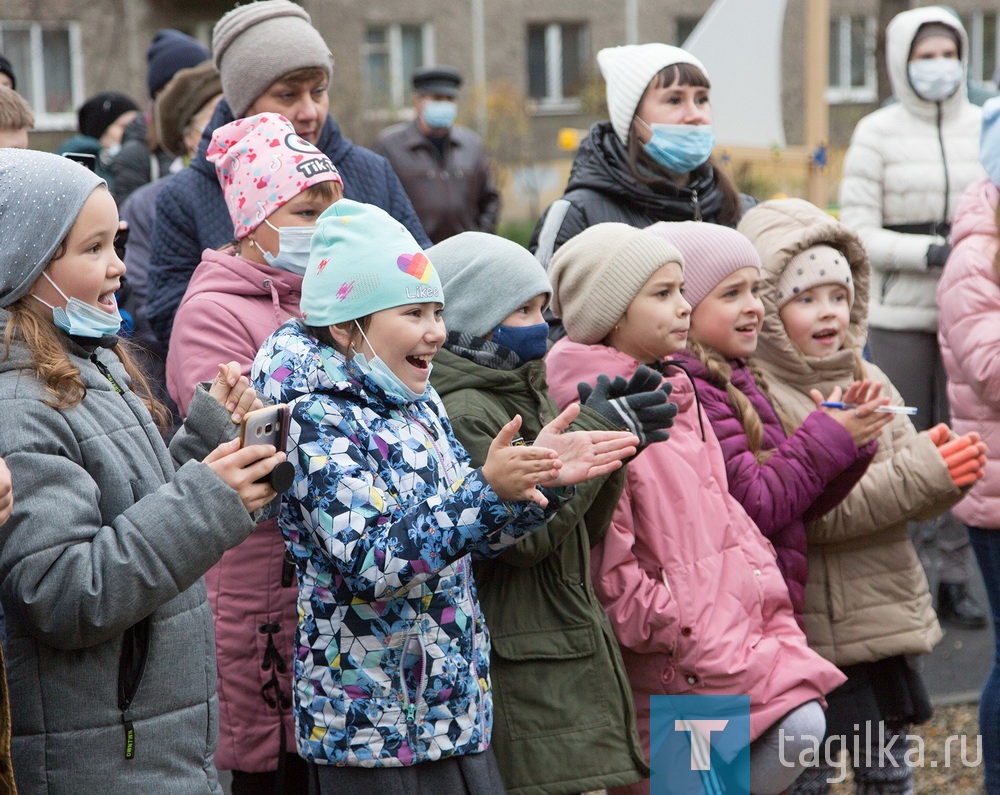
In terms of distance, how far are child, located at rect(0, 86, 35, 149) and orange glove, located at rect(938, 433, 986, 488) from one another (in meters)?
2.77

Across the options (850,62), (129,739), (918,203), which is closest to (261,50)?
(129,739)

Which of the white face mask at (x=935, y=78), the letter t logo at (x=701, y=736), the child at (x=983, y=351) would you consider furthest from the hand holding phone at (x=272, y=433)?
the white face mask at (x=935, y=78)

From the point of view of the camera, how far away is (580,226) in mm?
4395

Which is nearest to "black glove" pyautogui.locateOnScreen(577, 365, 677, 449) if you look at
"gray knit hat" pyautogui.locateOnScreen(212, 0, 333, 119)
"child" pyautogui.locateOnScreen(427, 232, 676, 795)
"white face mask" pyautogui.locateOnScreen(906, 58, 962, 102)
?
"child" pyautogui.locateOnScreen(427, 232, 676, 795)

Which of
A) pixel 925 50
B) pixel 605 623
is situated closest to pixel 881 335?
pixel 925 50

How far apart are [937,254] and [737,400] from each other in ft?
8.34

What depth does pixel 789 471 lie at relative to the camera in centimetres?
364

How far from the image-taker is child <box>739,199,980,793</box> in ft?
12.5

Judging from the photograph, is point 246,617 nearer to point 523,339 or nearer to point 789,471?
point 523,339

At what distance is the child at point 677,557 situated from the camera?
338 cm

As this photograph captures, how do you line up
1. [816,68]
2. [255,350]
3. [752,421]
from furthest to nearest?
[816,68] → [752,421] → [255,350]

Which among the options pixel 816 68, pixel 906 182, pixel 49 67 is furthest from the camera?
pixel 49 67

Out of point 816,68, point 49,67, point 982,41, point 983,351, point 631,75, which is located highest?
point 982,41

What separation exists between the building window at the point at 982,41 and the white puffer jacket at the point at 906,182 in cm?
2470
